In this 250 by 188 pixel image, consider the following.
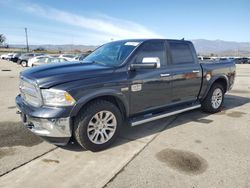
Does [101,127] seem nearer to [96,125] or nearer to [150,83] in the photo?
[96,125]

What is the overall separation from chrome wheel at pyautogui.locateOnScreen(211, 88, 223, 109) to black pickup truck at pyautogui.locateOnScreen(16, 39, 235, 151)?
0.87 m

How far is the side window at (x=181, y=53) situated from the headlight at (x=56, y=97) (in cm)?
251

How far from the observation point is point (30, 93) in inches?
140

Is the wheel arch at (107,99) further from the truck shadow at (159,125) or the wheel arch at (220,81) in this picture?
the wheel arch at (220,81)

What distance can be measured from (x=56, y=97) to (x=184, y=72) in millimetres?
2855

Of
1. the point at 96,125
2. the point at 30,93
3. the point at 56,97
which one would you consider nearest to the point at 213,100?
the point at 96,125

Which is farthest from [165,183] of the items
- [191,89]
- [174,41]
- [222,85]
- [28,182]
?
[222,85]

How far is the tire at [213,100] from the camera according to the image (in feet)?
19.2

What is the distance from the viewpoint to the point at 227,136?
14.7 feet

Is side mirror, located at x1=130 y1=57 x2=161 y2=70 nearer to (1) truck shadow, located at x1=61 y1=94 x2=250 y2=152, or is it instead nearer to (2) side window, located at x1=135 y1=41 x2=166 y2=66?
(2) side window, located at x1=135 y1=41 x2=166 y2=66

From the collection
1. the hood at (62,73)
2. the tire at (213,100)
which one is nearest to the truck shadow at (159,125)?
the tire at (213,100)

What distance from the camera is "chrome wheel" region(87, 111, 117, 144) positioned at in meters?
3.67

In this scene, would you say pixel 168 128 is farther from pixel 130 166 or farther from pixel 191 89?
pixel 130 166

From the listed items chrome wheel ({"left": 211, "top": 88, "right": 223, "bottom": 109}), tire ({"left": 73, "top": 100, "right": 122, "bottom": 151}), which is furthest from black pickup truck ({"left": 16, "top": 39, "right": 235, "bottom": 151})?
chrome wheel ({"left": 211, "top": 88, "right": 223, "bottom": 109})
